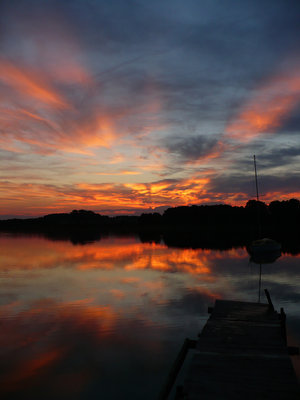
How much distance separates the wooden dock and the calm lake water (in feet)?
6.75

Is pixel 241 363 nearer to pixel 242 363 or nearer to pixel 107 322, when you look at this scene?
pixel 242 363

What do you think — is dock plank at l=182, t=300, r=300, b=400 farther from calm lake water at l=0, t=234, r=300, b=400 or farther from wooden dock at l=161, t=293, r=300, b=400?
calm lake water at l=0, t=234, r=300, b=400

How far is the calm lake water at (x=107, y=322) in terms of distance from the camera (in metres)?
13.7

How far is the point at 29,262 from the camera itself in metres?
57.4

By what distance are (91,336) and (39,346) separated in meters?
2.82

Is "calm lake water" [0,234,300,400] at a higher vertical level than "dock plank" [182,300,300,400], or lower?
lower

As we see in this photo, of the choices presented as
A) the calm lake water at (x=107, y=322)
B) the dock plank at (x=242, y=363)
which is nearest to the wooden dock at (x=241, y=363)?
the dock plank at (x=242, y=363)

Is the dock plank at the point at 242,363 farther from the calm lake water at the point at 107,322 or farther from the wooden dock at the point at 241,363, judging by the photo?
the calm lake water at the point at 107,322

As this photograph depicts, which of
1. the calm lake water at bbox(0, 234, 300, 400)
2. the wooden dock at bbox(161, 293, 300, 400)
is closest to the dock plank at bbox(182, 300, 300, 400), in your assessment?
the wooden dock at bbox(161, 293, 300, 400)

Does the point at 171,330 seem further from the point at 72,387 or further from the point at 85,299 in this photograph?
the point at 85,299

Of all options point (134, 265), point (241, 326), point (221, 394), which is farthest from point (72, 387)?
point (134, 265)

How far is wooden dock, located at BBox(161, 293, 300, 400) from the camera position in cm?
996

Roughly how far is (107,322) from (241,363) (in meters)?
11.3

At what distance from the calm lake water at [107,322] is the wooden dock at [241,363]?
2.06 m
